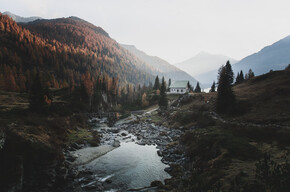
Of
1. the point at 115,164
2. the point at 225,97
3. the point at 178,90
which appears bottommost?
the point at 115,164

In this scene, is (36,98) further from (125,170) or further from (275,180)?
(275,180)

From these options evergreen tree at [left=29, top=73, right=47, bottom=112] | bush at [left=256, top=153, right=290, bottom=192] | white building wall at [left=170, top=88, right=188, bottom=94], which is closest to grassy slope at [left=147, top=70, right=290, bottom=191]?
bush at [left=256, top=153, right=290, bottom=192]

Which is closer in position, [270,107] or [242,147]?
[242,147]

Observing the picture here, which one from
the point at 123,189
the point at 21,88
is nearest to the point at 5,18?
the point at 21,88

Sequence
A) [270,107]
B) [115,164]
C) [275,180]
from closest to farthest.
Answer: [275,180], [115,164], [270,107]

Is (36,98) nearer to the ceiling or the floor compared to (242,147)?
nearer to the ceiling

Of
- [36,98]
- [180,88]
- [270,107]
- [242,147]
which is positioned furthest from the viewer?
[180,88]

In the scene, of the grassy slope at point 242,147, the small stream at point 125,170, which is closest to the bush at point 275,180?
the grassy slope at point 242,147

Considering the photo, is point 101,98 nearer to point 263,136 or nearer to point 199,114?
point 199,114

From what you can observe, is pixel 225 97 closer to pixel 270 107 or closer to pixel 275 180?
pixel 270 107

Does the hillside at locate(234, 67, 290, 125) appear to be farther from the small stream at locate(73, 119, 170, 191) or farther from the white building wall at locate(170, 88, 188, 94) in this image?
the white building wall at locate(170, 88, 188, 94)

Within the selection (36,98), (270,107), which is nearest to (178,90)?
(270,107)

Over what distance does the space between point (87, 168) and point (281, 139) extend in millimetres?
31982

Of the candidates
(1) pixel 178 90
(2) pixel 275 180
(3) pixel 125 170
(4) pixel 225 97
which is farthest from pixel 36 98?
(1) pixel 178 90
